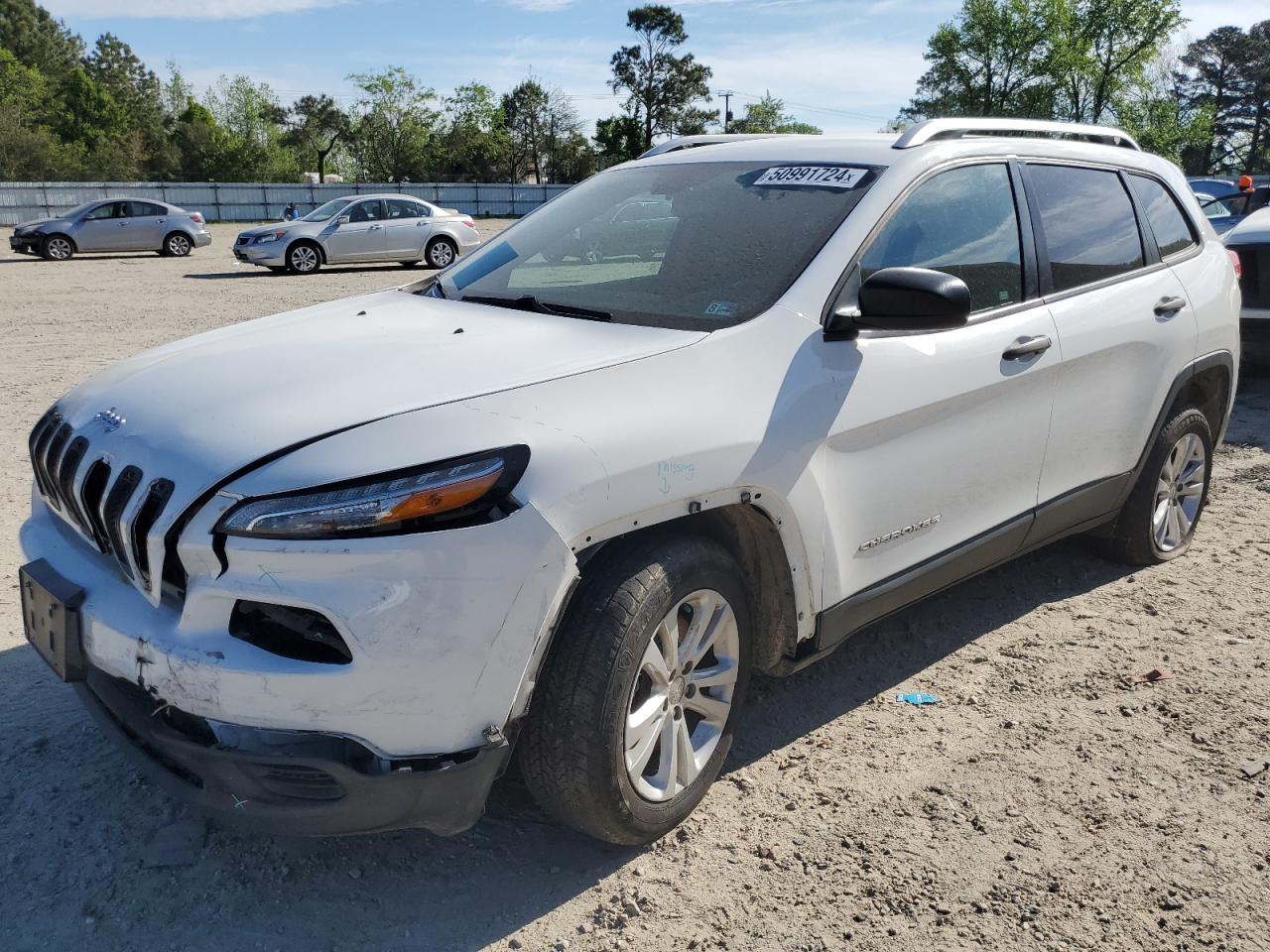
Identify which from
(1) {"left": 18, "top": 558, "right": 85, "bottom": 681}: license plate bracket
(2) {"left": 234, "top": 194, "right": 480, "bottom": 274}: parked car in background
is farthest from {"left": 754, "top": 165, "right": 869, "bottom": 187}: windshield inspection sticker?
(2) {"left": 234, "top": 194, "right": 480, "bottom": 274}: parked car in background

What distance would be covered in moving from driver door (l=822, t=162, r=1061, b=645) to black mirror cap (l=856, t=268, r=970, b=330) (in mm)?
142

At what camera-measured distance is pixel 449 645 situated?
2.29m

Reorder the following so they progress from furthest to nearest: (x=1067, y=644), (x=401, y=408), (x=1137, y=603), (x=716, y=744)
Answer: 1. (x=1137, y=603)
2. (x=1067, y=644)
3. (x=716, y=744)
4. (x=401, y=408)

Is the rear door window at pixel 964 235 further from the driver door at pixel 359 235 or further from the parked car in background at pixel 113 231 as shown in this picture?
the parked car in background at pixel 113 231

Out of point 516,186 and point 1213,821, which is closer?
point 1213,821

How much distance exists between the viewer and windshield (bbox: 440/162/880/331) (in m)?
3.16

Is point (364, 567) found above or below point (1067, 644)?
above

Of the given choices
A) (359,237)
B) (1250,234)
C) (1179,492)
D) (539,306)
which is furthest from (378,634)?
(359,237)

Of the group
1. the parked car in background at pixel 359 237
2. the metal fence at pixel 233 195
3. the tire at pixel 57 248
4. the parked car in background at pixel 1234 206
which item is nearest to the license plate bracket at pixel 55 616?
the parked car in background at pixel 1234 206

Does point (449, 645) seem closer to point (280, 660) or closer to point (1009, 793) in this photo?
point (280, 660)

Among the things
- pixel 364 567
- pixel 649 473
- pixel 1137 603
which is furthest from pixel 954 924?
pixel 1137 603

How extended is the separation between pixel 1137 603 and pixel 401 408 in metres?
3.45

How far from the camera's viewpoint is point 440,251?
72.7 ft

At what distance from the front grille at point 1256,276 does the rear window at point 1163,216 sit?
165 inches
